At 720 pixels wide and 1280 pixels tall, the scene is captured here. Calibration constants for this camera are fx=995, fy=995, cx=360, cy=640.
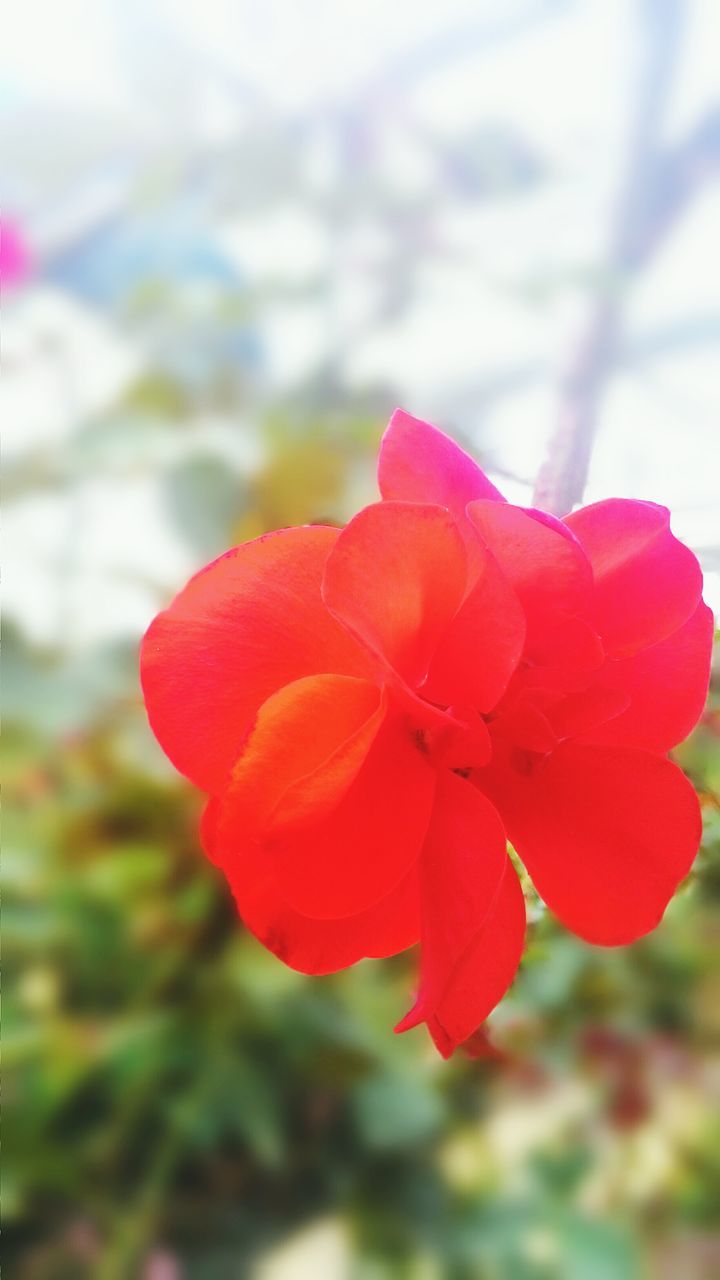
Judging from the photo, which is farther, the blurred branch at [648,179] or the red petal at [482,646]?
the blurred branch at [648,179]

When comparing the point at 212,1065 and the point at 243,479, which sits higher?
the point at 243,479

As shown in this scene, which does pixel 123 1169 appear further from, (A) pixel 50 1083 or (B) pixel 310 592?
(B) pixel 310 592

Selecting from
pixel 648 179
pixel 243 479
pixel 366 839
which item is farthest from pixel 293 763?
pixel 648 179

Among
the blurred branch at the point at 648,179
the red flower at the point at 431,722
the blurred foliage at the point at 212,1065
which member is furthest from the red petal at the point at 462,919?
the blurred branch at the point at 648,179

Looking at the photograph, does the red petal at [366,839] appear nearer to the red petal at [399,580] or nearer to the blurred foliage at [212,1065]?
the red petal at [399,580]

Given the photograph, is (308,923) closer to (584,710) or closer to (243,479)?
(584,710)

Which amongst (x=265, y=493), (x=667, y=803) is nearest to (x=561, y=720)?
(x=667, y=803)
